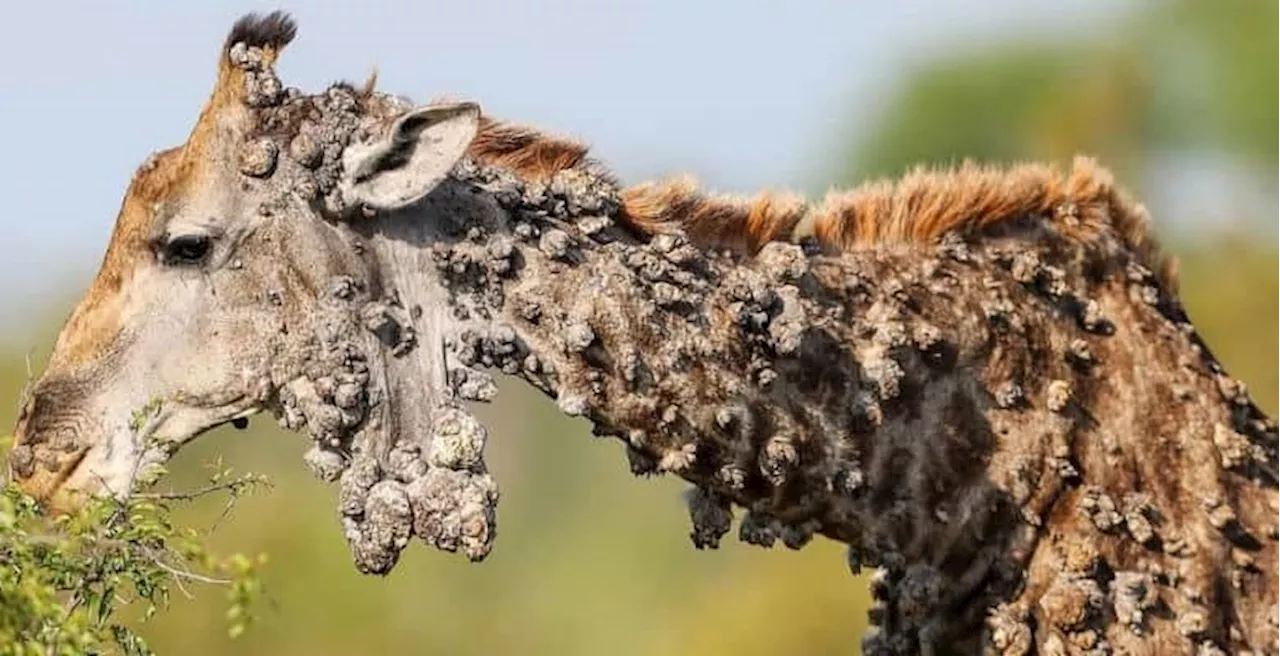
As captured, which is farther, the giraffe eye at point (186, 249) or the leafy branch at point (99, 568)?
the giraffe eye at point (186, 249)

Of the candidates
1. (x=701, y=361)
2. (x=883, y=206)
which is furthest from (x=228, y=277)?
(x=883, y=206)

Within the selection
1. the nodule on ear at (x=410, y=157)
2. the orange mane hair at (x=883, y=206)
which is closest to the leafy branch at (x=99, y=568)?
the nodule on ear at (x=410, y=157)

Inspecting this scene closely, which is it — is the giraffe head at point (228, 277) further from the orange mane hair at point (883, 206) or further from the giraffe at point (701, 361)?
the orange mane hair at point (883, 206)

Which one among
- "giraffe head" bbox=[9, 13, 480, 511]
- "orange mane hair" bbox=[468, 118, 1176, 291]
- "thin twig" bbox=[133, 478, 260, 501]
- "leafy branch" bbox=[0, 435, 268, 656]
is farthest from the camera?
"orange mane hair" bbox=[468, 118, 1176, 291]

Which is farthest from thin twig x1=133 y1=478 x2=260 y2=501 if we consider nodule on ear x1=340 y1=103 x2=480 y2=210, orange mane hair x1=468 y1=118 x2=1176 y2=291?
orange mane hair x1=468 y1=118 x2=1176 y2=291

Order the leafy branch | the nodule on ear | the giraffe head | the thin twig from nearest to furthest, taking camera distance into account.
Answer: the leafy branch < the thin twig < the nodule on ear < the giraffe head

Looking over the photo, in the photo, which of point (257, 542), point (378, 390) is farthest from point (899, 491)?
point (257, 542)

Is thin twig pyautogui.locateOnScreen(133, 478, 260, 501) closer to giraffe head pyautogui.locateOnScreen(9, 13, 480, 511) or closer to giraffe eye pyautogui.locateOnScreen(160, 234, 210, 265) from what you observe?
giraffe head pyautogui.locateOnScreen(9, 13, 480, 511)

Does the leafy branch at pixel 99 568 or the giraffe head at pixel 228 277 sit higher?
the giraffe head at pixel 228 277

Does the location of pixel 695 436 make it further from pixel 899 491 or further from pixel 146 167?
pixel 146 167
